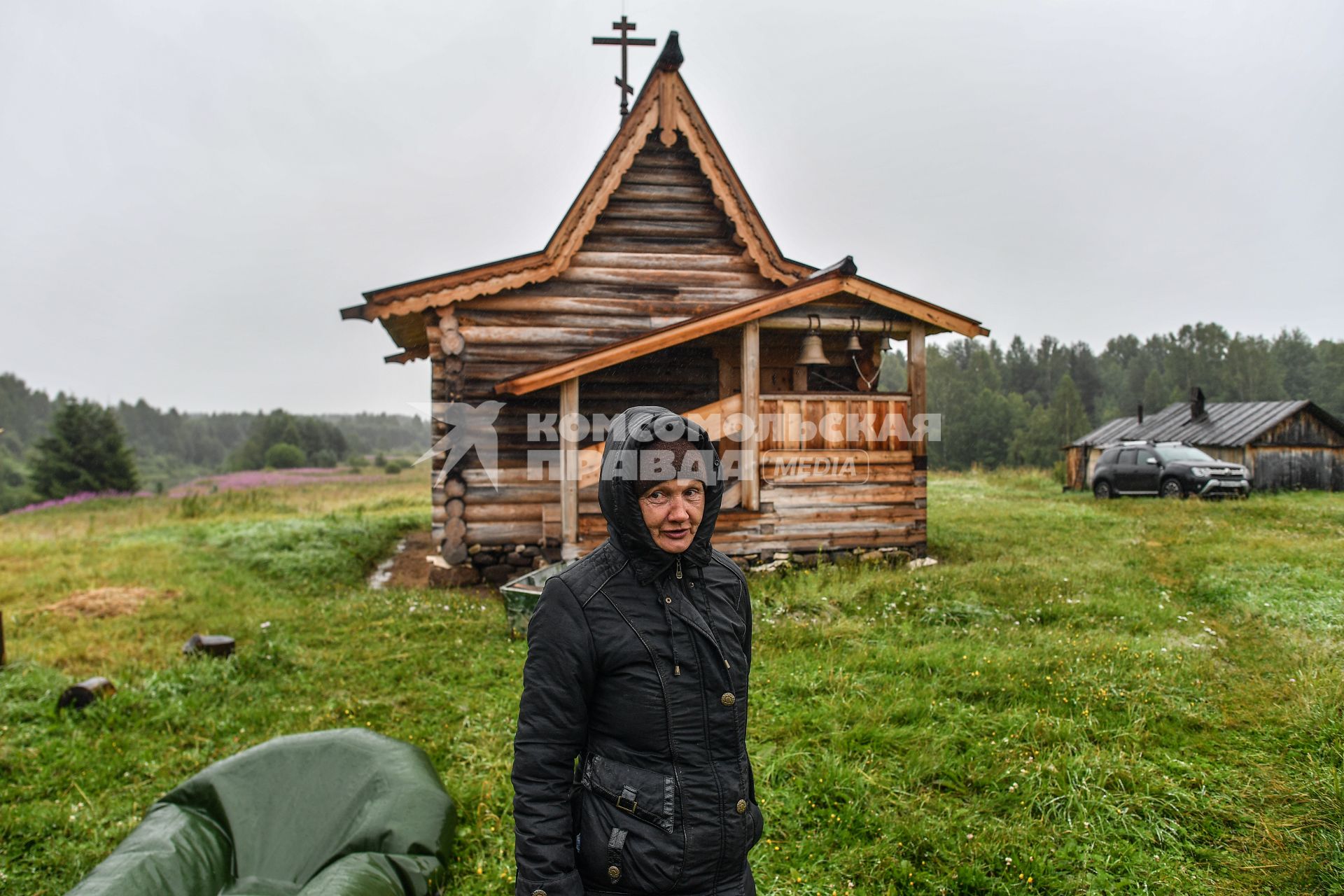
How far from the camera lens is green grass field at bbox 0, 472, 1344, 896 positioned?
3.65 meters

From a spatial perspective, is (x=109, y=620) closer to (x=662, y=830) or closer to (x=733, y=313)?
(x=733, y=313)

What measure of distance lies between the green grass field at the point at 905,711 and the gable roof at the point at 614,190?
4382mm

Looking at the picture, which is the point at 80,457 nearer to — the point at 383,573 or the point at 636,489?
the point at 383,573

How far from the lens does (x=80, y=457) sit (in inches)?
1463

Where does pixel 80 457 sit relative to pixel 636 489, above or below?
above

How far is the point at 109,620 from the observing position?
8.42 meters

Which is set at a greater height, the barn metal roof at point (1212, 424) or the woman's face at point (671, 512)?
the barn metal roof at point (1212, 424)

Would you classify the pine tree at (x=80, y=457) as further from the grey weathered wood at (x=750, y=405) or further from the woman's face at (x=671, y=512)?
the woman's face at (x=671, y=512)

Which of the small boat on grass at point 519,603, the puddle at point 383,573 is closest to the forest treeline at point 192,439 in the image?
the puddle at point 383,573

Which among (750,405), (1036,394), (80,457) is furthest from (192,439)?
(750,405)

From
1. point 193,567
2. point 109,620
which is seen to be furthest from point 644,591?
point 193,567

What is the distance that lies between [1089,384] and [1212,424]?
61.2m

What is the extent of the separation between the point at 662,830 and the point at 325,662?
20.4ft

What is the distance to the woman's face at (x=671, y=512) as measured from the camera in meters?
2.08
